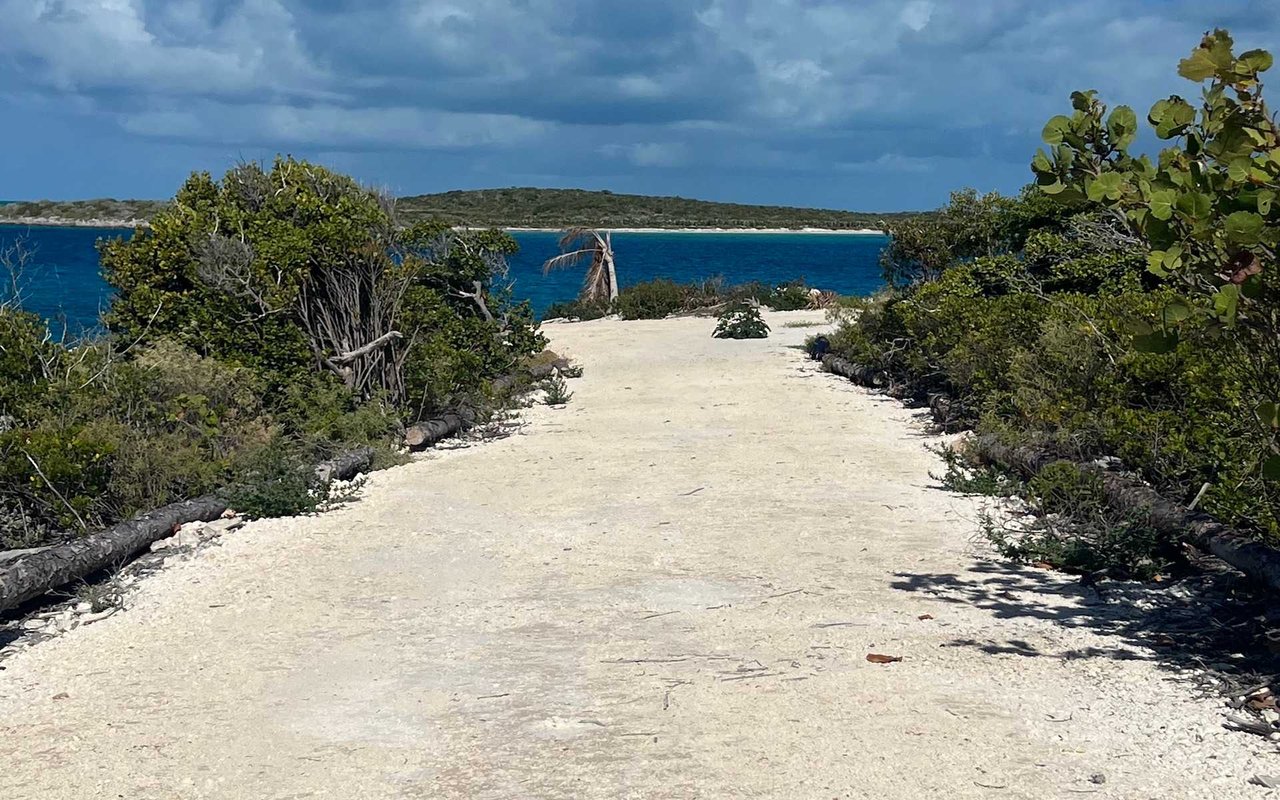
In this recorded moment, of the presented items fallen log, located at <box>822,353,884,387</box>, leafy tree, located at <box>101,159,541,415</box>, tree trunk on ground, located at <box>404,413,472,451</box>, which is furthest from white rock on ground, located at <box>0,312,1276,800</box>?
fallen log, located at <box>822,353,884,387</box>

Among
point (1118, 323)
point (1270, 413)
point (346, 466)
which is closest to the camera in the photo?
point (1270, 413)

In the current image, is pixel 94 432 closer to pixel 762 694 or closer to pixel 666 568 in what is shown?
pixel 666 568

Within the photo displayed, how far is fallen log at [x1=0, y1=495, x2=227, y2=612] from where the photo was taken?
665 cm

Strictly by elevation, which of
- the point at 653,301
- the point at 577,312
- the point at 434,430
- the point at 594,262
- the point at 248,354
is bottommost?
the point at 577,312

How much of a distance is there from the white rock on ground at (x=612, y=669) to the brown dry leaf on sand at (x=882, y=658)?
0.29 ft

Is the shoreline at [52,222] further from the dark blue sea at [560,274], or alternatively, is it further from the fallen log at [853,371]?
the fallen log at [853,371]

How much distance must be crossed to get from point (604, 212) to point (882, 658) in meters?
156

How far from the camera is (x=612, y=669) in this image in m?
5.73

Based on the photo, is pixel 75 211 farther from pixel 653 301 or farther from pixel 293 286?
pixel 293 286

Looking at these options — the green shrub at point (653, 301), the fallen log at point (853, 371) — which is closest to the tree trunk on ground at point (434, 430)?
the fallen log at point (853, 371)

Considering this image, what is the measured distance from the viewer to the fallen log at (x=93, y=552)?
6.65m

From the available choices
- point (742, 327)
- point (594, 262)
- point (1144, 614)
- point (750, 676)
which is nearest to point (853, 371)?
point (742, 327)

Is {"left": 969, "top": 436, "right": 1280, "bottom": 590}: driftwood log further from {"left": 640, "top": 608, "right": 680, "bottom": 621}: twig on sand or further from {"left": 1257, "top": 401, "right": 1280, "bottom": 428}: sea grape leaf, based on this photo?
{"left": 640, "top": 608, "right": 680, "bottom": 621}: twig on sand

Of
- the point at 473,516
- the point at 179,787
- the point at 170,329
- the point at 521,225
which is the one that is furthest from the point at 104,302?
the point at 521,225
